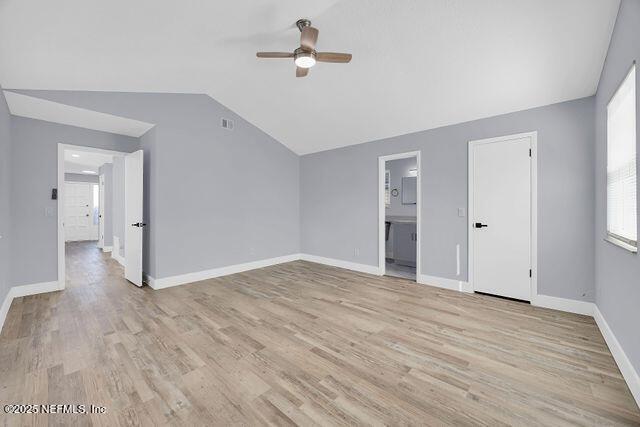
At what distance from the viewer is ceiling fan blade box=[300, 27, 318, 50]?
2.26 meters

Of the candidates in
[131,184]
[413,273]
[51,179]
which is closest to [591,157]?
[413,273]

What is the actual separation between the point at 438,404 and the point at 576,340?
178 cm

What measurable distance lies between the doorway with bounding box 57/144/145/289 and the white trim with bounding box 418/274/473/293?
4.37m

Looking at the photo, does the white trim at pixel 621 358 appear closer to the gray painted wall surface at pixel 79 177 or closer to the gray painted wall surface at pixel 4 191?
the gray painted wall surface at pixel 4 191

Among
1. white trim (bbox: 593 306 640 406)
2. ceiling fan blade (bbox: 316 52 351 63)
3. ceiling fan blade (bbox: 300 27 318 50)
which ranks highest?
ceiling fan blade (bbox: 300 27 318 50)

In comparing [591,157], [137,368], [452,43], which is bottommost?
[137,368]

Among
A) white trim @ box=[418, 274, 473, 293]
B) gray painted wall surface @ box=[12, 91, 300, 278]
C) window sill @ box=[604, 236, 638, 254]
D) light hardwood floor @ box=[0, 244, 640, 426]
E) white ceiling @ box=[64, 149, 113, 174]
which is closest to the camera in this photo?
light hardwood floor @ box=[0, 244, 640, 426]

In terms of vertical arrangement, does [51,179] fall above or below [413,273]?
above

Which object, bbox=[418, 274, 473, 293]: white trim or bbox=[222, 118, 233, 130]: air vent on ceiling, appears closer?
bbox=[418, 274, 473, 293]: white trim

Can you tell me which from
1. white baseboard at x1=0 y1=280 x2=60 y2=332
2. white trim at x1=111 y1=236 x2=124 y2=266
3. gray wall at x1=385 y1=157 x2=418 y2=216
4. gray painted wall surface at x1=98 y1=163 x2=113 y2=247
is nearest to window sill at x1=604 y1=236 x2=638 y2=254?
gray wall at x1=385 y1=157 x2=418 y2=216

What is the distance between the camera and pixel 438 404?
5.12ft

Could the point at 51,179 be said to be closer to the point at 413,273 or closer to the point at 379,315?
the point at 379,315

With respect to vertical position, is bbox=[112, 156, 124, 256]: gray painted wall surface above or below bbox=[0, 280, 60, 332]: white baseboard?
above

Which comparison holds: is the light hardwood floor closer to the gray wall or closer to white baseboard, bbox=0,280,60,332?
white baseboard, bbox=0,280,60,332
